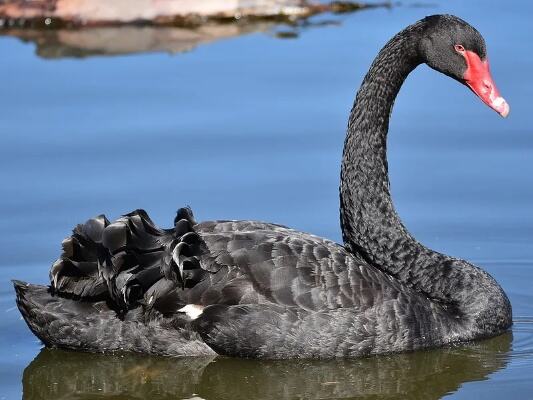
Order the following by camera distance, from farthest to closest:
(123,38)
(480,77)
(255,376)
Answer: (123,38) < (480,77) < (255,376)

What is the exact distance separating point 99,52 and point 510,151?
400 cm

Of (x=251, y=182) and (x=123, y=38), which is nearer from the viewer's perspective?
(x=251, y=182)

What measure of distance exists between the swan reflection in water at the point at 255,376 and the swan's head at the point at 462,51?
4.54ft

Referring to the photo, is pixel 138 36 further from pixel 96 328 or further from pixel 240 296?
pixel 240 296

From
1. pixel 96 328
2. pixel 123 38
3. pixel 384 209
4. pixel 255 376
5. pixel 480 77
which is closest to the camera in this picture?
pixel 255 376

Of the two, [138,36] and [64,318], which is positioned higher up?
[138,36]

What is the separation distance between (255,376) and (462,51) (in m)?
2.05

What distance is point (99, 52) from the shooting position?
12242 mm

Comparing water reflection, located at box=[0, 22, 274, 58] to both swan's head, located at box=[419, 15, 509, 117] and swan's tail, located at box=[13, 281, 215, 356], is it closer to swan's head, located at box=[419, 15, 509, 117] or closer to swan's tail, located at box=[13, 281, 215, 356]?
swan's head, located at box=[419, 15, 509, 117]

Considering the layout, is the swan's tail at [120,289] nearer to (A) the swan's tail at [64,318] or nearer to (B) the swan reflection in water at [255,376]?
(A) the swan's tail at [64,318]

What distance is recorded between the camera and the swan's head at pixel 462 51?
771 centimetres

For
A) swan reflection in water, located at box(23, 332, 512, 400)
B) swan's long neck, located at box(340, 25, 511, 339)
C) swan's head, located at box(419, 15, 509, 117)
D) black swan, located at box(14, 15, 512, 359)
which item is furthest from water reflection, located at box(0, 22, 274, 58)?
swan reflection in water, located at box(23, 332, 512, 400)

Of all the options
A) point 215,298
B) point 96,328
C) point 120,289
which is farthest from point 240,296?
point 96,328

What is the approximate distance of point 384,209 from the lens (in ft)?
26.1
